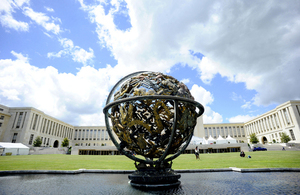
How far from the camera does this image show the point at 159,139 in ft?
19.7

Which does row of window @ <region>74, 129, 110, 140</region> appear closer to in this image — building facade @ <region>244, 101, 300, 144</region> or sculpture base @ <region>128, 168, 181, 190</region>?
building facade @ <region>244, 101, 300, 144</region>

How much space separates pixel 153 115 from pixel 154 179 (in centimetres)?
223

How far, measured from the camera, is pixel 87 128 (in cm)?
9438

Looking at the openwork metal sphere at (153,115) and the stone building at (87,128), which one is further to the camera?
the stone building at (87,128)

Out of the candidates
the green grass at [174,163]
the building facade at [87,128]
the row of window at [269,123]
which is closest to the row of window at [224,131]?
the building facade at [87,128]

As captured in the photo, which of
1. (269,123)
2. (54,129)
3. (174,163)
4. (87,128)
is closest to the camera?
(174,163)

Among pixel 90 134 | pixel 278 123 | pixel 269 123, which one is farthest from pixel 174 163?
pixel 90 134

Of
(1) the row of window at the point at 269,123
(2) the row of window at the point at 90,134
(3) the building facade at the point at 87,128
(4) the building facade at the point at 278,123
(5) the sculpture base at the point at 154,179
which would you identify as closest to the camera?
(5) the sculpture base at the point at 154,179

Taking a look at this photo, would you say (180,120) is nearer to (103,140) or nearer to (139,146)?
(139,146)

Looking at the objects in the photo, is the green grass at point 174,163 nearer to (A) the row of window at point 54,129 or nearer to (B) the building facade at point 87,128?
(B) the building facade at point 87,128

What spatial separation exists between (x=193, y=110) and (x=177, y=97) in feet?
4.38

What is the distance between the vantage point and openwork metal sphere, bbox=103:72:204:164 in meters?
5.86

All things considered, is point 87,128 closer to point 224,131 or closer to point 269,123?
point 224,131

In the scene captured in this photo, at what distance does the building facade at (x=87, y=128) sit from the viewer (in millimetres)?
60031
